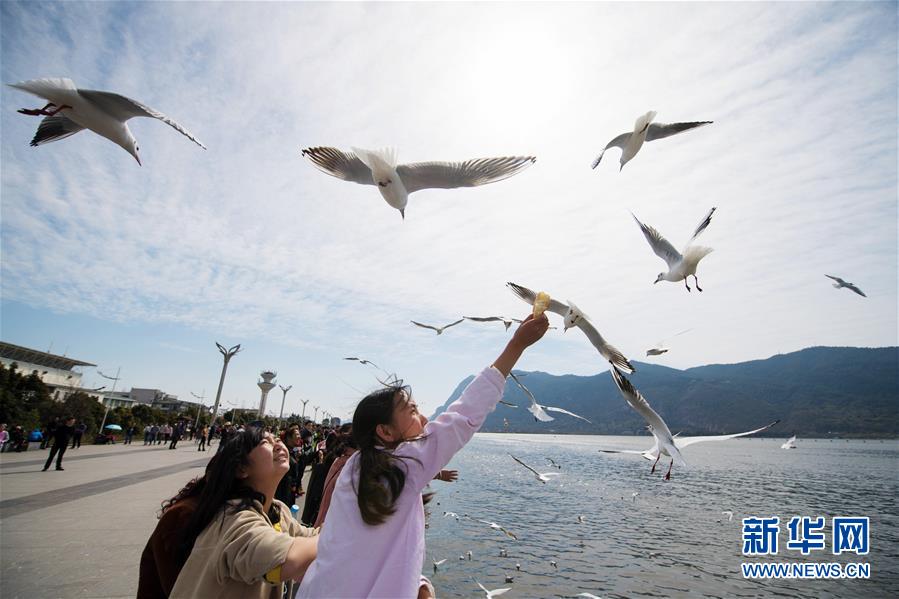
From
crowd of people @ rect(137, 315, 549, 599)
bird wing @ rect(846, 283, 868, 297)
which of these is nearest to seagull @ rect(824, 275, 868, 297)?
bird wing @ rect(846, 283, 868, 297)

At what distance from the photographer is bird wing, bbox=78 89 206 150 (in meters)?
3.09

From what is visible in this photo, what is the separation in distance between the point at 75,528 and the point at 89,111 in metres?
5.91

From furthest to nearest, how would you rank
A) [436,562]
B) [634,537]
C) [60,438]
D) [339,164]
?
1. [634,537]
2. [60,438]
3. [436,562]
4. [339,164]

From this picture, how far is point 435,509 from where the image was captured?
52.6 feet

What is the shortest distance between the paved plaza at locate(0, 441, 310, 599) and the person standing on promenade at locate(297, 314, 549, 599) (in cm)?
410

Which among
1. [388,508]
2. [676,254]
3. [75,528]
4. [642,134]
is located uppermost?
[642,134]

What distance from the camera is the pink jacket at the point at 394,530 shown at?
1.35 m

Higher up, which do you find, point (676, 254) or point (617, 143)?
point (617, 143)

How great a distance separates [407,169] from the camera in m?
3.81

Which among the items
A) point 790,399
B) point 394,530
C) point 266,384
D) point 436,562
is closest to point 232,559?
point 394,530

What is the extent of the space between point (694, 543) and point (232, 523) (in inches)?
634

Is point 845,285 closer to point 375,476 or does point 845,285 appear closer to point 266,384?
point 375,476

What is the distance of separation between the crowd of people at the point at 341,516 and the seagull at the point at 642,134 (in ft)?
8.90

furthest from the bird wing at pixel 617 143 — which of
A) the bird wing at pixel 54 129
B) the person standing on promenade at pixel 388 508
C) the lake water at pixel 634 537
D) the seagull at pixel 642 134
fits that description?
the lake water at pixel 634 537
